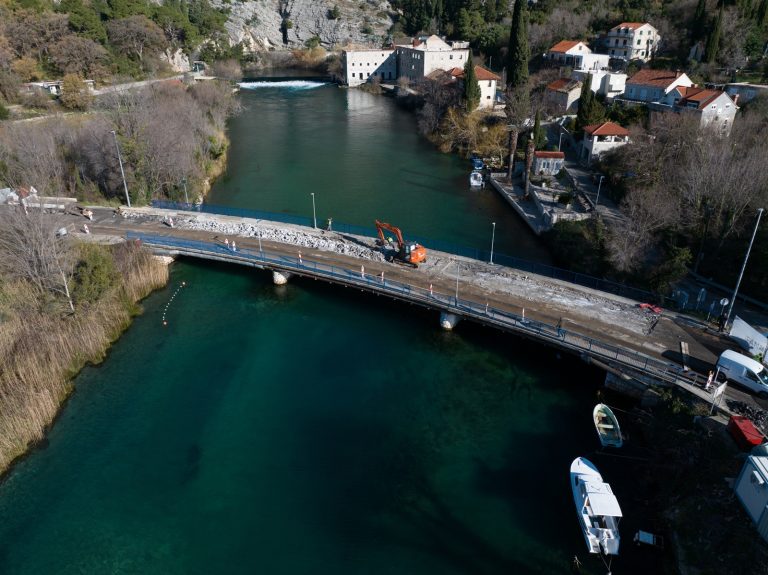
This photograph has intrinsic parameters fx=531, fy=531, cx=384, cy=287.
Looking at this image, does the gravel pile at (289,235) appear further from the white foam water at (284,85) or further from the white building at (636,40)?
the white foam water at (284,85)

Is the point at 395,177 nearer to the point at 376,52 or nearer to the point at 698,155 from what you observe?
the point at 698,155

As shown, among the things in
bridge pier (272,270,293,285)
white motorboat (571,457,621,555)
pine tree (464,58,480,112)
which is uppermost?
pine tree (464,58,480,112)

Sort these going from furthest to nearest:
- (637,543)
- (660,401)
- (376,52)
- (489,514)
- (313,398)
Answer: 1. (376,52)
2. (313,398)
3. (660,401)
4. (489,514)
5. (637,543)

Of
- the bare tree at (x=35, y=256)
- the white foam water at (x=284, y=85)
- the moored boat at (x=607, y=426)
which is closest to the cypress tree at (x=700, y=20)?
the white foam water at (x=284, y=85)

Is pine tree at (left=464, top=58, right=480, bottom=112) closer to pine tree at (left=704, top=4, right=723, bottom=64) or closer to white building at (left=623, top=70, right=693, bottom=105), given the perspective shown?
white building at (left=623, top=70, right=693, bottom=105)

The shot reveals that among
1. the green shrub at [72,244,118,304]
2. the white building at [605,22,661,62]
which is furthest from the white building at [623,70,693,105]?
the green shrub at [72,244,118,304]

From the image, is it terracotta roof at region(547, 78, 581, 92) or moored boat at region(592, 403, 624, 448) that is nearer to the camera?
moored boat at region(592, 403, 624, 448)

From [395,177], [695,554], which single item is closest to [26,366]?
[695,554]
